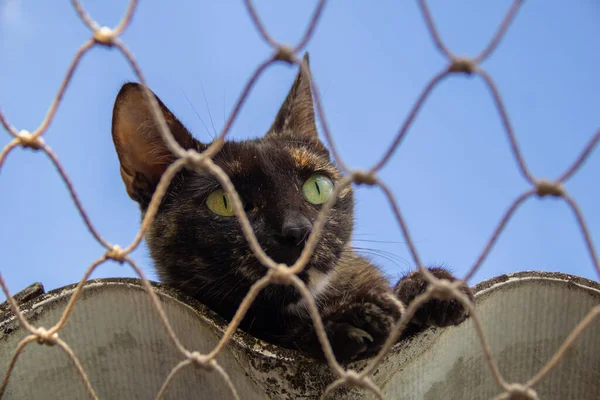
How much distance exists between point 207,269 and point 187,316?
264mm

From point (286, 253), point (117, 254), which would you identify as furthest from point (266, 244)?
point (117, 254)

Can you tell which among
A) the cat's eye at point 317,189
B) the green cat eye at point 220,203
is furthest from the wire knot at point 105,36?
the cat's eye at point 317,189

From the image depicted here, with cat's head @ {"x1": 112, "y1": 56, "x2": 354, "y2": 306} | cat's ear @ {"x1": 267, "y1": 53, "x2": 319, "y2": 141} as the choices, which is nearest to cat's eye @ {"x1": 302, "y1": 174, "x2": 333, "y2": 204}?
cat's head @ {"x1": 112, "y1": 56, "x2": 354, "y2": 306}

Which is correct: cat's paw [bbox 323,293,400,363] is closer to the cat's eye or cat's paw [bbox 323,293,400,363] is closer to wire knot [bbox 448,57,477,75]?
the cat's eye

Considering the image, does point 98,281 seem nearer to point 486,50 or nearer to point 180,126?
point 180,126

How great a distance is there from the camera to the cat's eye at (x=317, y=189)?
6.17ft

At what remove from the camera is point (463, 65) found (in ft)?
2.89

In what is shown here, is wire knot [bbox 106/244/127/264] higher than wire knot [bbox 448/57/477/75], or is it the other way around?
wire knot [bbox 448/57/477/75]

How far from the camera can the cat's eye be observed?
1.88 metres

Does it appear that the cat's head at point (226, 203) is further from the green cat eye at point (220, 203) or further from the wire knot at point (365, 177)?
the wire knot at point (365, 177)

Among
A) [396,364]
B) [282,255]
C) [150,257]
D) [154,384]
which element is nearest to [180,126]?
[150,257]

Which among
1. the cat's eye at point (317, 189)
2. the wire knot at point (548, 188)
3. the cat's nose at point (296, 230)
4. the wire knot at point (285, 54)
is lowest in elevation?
the cat's nose at point (296, 230)

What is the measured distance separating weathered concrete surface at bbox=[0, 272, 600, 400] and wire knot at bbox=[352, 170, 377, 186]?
706mm

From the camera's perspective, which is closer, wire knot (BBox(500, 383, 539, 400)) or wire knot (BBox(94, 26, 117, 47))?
wire knot (BBox(500, 383, 539, 400))
